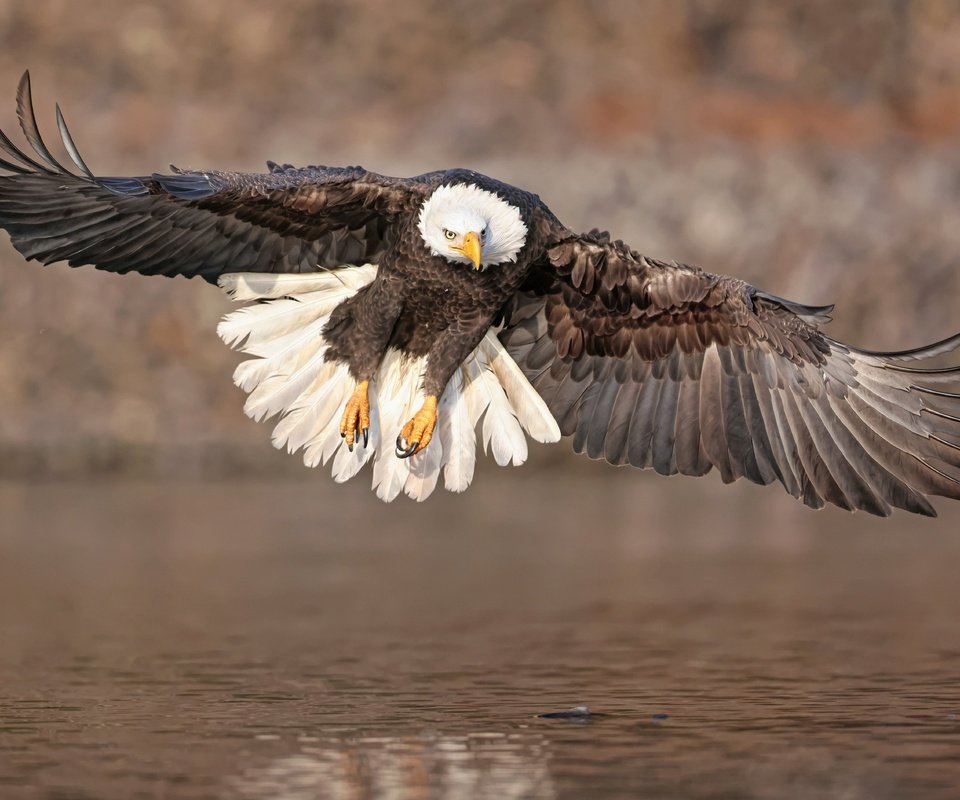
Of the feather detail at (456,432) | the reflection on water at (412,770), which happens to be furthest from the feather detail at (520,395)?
the reflection on water at (412,770)

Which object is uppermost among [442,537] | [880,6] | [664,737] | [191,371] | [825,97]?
[880,6]

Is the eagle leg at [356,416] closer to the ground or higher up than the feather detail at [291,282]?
closer to the ground

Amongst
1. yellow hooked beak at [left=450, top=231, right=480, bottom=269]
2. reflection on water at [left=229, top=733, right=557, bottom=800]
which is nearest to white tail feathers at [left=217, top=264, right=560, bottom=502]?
yellow hooked beak at [left=450, top=231, right=480, bottom=269]

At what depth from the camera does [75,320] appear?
1391 centimetres

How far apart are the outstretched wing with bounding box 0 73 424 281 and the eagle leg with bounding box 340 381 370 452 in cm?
48

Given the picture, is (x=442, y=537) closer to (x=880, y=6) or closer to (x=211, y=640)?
(x=211, y=640)

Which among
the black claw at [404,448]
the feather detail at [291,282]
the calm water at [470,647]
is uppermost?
the feather detail at [291,282]

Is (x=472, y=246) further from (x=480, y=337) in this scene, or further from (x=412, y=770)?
(x=412, y=770)

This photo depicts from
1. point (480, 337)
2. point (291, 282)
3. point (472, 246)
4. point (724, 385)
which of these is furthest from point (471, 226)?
point (724, 385)

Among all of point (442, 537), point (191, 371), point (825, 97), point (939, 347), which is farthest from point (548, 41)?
point (939, 347)

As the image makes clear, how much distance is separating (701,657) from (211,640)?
1790mm

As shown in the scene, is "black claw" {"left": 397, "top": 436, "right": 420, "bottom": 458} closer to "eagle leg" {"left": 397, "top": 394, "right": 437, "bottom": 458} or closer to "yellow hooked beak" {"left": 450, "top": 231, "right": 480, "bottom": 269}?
"eagle leg" {"left": 397, "top": 394, "right": 437, "bottom": 458}

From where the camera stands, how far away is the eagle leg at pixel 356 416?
6.39m

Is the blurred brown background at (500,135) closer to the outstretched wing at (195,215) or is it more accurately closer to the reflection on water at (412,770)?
the outstretched wing at (195,215)
